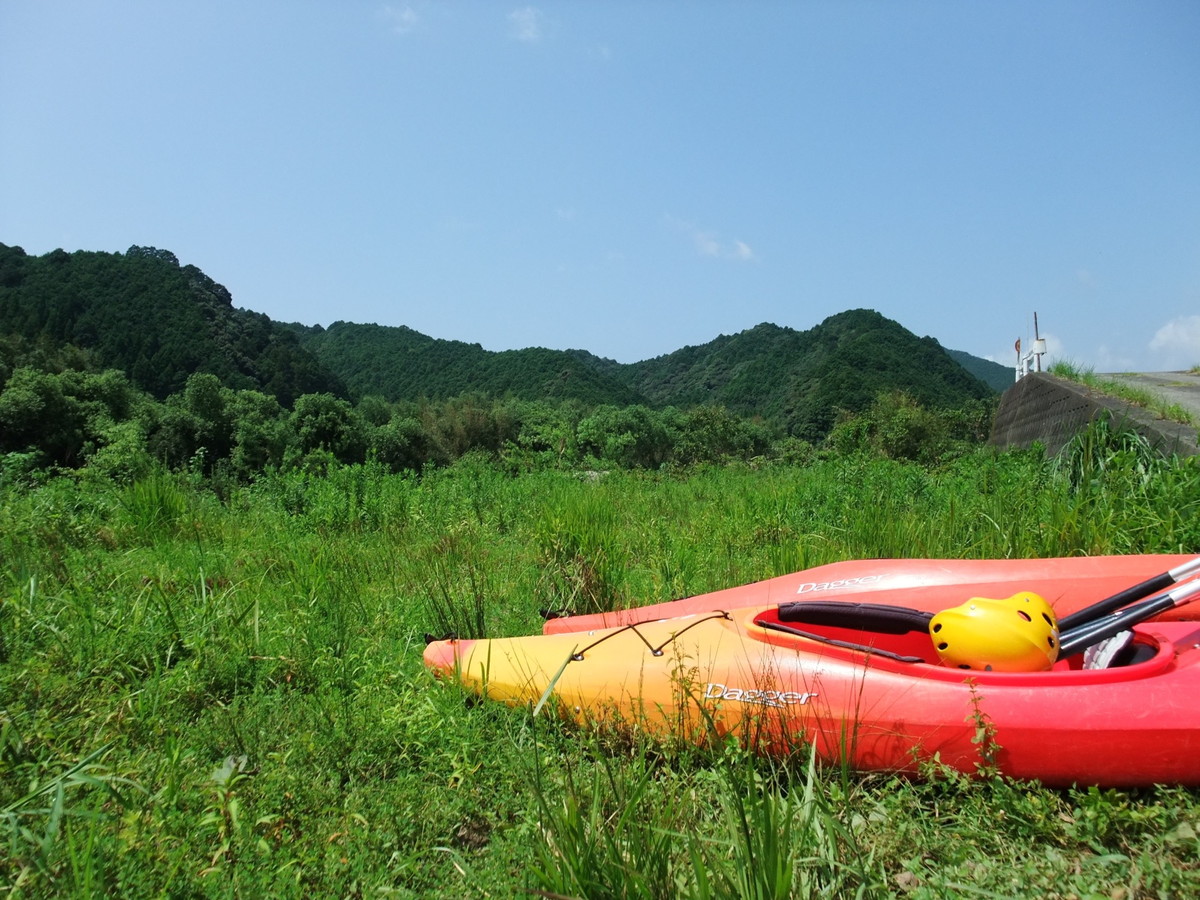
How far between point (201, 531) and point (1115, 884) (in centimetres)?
635

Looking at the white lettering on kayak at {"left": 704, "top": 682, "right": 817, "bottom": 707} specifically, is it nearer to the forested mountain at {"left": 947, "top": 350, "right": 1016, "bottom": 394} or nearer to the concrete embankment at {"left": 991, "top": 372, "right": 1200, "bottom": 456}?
the concrete embankment at {"left": 991, "top": 372, "right": 1200, "bottom": 456}

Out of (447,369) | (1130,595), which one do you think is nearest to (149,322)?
(447,369)

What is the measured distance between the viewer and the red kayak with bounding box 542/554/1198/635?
321cm

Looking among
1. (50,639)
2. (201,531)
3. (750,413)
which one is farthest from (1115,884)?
(750,413)

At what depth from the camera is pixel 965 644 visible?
8.45 ft

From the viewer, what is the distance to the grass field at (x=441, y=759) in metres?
1.83

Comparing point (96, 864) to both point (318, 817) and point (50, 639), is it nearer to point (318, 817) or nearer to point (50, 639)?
point (318, 817)

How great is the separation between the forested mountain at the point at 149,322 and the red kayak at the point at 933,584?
5444 cm

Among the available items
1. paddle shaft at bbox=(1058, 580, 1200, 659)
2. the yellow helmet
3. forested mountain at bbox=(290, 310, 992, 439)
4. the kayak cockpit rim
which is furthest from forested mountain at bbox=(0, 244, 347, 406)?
paddle shaft at bbox=(1058, 580, 1200, 659)

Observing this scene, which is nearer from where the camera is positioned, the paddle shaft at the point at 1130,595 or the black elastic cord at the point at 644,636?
the paddle shaft at the point at 1130,595

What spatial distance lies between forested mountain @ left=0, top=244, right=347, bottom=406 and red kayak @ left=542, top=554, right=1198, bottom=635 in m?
54.4

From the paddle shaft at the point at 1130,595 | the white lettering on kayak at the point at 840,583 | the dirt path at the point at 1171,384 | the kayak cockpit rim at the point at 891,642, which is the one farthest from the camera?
the dirt path at the point at 1171,384

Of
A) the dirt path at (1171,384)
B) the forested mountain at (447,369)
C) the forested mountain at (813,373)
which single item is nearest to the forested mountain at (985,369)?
the forested mountain at (813,373)

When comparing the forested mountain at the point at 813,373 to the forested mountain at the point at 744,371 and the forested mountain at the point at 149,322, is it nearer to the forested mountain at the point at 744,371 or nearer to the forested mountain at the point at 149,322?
the forested mountain at the point at 744,371
